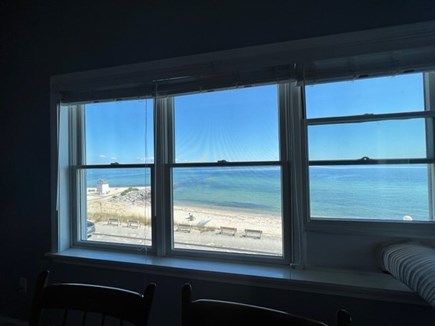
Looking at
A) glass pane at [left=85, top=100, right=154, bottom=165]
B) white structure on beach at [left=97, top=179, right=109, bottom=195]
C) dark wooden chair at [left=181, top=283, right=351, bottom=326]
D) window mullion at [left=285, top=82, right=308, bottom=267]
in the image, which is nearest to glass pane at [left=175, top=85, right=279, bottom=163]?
window mullion at [left=285, top=82, right=308, bottom=267]

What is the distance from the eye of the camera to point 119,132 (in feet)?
7.49

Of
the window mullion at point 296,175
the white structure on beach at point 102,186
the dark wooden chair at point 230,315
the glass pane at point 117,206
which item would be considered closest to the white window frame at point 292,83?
the window mullion at point 296,175

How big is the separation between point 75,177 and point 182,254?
1.14 m

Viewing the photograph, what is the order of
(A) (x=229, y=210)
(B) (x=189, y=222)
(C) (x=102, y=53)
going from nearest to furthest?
1. (A) (x=229, y=210)
2. (B) (x=189, y=222)
3. (C) (x=102, y=53)

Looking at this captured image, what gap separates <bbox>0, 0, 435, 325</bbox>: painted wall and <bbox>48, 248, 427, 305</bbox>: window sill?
0.05m

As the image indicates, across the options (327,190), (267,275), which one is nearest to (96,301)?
(267,275)

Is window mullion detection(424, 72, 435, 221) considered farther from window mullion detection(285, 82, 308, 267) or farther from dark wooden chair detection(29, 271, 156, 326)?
dark wooden chair detection(29, 271, 156, 326)

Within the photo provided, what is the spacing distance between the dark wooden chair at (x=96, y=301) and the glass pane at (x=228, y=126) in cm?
115

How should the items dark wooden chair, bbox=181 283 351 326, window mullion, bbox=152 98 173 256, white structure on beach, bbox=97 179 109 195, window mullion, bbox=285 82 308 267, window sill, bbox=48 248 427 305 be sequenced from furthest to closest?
white structure on beach, bbox=97 179 109 195
window mullion, bbox=152 98 173 256
window mullion, bbox=285 82 308 267
window sill, bbox=48 248 427 305
dark wooden chair, bbox=181 283 351 326

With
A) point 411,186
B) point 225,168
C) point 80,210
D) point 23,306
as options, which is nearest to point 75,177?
point 80,210

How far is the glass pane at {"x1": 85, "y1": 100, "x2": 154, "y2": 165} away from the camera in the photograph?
7.14 ft

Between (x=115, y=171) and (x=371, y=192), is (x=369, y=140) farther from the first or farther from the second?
(x=115, y=171)

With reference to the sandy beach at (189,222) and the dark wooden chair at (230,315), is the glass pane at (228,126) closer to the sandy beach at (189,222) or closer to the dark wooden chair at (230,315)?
the sandy beach at (189,222)

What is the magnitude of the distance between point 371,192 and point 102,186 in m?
1.98
